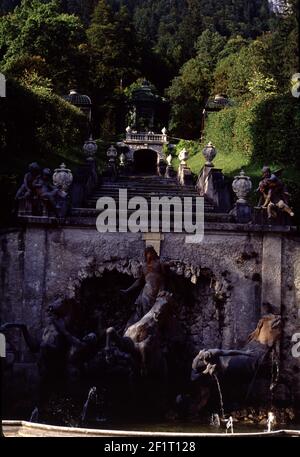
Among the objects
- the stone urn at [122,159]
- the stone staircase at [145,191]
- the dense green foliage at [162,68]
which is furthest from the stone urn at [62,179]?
the stone urn at [122,159]

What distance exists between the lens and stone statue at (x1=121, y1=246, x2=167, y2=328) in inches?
634

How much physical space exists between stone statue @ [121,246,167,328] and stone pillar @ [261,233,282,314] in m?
2.43

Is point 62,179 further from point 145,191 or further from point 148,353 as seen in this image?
point 148,353

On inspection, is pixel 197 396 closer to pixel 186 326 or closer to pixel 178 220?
pixel 186 326

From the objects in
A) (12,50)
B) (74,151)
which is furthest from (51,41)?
(74,151)

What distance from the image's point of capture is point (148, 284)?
638 inches

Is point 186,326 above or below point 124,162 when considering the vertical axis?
below

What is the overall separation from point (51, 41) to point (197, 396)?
112 ft

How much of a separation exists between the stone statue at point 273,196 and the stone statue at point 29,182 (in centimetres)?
535

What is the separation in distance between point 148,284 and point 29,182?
3.72 metres

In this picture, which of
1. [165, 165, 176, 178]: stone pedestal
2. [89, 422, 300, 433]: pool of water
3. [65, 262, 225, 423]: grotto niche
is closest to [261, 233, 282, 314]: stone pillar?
[65, 262, 225, 423]: grotto niche

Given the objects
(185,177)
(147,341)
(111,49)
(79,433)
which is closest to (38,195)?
(147,341)

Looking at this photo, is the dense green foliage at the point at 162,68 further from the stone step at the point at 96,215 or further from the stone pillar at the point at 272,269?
the stone pillar at the point at 272,269

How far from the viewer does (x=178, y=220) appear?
1705 centimetres
